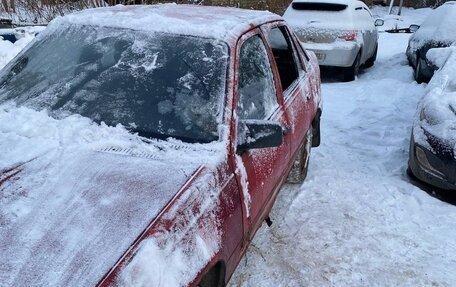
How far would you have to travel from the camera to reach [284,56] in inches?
163

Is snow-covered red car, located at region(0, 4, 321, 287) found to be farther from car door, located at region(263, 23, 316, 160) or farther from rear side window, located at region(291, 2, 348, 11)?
rear side window, located at region(291, 2, 348, 11)

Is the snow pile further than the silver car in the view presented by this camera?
No

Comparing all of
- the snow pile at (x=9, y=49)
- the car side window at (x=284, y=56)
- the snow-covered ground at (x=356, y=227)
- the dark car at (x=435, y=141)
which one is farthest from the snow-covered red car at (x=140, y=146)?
the snow pile at (x=9, y=49)

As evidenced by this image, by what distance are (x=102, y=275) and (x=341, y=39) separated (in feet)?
25.4

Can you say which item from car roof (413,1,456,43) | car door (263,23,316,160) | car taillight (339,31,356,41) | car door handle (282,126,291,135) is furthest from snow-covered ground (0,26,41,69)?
car roof (413,1,456,43)

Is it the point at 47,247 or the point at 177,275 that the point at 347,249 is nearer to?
the point at 177,275

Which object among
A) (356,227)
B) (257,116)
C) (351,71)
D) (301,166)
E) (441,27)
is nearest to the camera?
(257,116)

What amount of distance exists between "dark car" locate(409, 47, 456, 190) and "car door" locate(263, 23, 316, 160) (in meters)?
1.00

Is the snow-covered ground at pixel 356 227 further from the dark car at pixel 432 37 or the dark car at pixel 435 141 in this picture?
the dark car at pixel 432 37

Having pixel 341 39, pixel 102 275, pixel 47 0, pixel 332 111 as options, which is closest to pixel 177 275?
pixel 102 275

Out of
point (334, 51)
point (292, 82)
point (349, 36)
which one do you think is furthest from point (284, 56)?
point (349, 36)

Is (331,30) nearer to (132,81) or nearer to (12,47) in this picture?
(12,47)

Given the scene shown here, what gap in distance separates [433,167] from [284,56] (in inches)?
64.2

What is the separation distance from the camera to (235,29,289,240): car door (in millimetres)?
2598
